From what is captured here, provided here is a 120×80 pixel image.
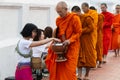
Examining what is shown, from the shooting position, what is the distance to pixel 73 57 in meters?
6.97

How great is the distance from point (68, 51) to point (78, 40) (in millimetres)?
364

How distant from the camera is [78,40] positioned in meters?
7.23

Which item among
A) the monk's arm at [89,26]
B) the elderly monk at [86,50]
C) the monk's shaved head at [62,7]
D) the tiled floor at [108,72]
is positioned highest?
the monk's shaved head at [62,7]

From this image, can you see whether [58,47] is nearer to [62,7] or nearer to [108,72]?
[62,7]

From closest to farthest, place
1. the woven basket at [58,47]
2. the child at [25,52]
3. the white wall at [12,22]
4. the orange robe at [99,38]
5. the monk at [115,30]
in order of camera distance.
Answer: the child at [25,52], the woven basket at [58,47], the white wall at [12,22], the orange robe at [99,38], the monk at [115,30]

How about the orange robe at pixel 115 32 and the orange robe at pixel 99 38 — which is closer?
the orange robe at pixel 99 38

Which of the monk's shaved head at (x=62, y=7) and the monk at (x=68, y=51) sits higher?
the monk's shaved head at (x=62, y=7)

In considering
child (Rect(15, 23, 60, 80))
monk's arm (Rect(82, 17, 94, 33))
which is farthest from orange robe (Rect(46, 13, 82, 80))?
monk's arm (Rect(82, 17, 94, 33))

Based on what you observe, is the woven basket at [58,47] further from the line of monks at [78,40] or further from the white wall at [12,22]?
the white wall at [12,22]

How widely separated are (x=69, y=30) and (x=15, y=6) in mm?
1976

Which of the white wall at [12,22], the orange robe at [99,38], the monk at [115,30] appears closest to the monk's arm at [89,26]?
the white wall at [12,22]

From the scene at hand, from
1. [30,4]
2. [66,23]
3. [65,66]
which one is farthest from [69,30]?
[30,4]

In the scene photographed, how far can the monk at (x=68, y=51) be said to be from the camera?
6965 mm

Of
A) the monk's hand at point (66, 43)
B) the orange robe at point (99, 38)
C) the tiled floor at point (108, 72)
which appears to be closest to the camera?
the monk's hand at point (66, 43)
